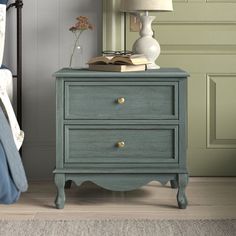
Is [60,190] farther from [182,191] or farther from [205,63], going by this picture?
[205,63]

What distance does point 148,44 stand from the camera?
355 cm

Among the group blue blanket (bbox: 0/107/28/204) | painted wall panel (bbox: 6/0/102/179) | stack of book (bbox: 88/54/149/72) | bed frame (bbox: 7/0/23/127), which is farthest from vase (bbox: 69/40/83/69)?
blue blanket (bbox: 0/107/28/204)

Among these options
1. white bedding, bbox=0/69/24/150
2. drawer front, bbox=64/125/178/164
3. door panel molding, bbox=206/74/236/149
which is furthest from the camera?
door panel molding, bbox=206/74/236/149

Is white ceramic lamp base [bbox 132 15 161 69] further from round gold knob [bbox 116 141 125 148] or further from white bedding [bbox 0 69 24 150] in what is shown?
white bedding [bbox 0 69 24 150]

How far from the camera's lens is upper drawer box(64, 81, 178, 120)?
10.7 ft

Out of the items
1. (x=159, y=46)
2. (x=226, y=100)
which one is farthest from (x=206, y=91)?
(x=159, y=46)

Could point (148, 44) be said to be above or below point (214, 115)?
above

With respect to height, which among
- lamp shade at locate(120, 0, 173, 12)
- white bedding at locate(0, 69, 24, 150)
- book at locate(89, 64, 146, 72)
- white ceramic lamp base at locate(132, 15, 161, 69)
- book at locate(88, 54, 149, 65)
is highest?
lamp shade at locate(120, 0, 173, 12)

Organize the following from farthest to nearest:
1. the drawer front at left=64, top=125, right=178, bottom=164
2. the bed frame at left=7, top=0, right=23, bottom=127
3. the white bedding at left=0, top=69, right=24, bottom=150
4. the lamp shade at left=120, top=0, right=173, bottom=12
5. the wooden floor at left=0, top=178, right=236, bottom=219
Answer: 1. the bed frame at left=7, top=0, right=23, bottom=127
2. the lamp shade at left=120, top=0, right=173, bottom=12
3. the drawer front at left=64, top=125, right=178, bottom=164
4. the wooden floor at left=0, top=178, right=236, bottom=219
5. the white bedding at left=0, top=69, right=24, bottom=150

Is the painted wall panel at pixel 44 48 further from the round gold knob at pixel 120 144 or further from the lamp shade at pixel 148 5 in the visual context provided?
the round gold knob at pixel 120 144

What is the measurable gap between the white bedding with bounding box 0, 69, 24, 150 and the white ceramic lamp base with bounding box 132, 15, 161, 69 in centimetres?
65

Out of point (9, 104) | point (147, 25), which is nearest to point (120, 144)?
point (9, 104)

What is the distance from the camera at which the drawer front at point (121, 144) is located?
327 cm

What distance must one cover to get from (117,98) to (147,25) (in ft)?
1.75
